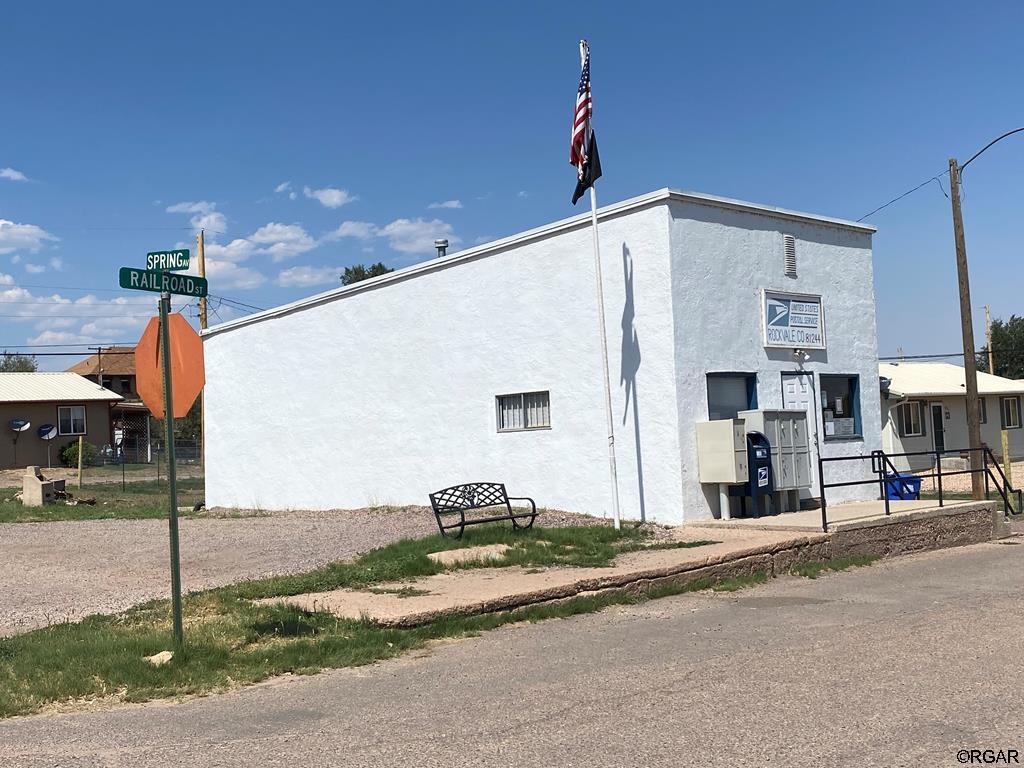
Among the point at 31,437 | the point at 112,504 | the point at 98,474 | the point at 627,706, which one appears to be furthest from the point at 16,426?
the point at 627,706

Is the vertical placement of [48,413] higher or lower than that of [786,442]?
higher

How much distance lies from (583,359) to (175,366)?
9158 millimetres

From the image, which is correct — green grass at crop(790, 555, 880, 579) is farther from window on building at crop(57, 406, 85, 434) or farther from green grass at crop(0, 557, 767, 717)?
window on building at crop(57, 406, 85, 434)

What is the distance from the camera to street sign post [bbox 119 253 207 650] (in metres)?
7.71

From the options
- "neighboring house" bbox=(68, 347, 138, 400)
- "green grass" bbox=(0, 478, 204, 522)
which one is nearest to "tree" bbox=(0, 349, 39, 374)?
"neighboring house" bbox=(68, 347, 138, 400)

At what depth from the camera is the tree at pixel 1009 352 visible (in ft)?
232

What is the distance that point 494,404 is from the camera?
18.2 meters

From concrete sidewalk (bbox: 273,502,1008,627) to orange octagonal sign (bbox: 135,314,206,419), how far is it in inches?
98.8

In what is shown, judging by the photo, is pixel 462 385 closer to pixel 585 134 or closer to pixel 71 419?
pixel 585 134

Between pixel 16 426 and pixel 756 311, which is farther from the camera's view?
pixel 16 426

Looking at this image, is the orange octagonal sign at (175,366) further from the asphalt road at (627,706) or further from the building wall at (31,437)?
the building wall at (31,437)

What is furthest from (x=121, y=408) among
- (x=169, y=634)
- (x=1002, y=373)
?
(x=1002, y=373)

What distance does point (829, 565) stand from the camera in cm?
1283

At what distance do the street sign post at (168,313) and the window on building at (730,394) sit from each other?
943 cm
